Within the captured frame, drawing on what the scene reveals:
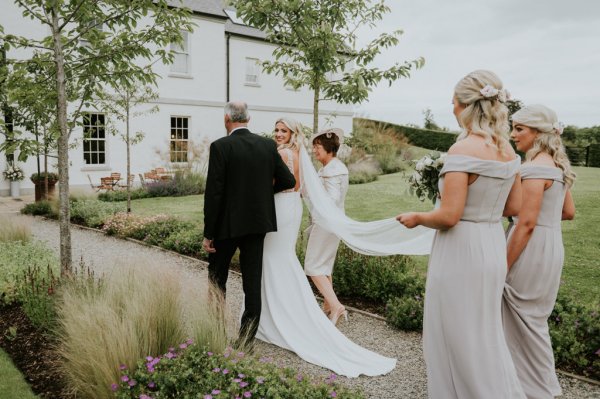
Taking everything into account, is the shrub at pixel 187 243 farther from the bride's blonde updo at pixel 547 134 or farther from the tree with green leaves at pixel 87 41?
the bride's blonde updo at pixel 547 134

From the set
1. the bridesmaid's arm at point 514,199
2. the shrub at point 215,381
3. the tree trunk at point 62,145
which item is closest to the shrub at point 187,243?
the tree trunk at point 62,145

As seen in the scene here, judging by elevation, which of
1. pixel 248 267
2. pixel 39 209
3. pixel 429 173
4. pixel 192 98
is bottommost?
pixel 39 209

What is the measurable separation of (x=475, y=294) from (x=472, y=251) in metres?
0.26

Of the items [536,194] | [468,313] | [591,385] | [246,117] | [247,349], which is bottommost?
[591,385]

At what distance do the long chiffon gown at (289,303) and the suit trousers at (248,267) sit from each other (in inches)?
11.6

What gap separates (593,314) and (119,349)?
13.3 feet

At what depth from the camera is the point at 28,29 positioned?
16656 mm

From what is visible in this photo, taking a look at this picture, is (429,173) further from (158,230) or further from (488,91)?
(158,230)

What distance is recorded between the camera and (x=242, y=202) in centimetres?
427

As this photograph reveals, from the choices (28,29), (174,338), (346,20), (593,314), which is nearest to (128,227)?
(346,20)

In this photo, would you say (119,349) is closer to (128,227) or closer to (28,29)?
(128,227)

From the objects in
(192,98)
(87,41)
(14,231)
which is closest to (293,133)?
(87,41)

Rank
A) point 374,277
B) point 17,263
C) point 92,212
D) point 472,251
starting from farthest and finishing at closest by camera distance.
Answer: point 92,212 < point 17,263 < point 374,277 < point 472,251

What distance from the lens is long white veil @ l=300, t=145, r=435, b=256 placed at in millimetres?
4617
